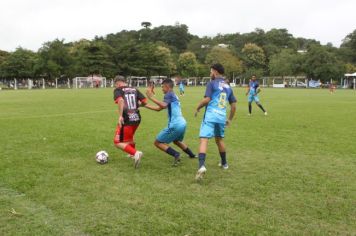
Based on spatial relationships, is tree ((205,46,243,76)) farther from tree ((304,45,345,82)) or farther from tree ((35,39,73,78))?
tree ((35,39,73,78))

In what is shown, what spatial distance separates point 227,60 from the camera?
93.8 m

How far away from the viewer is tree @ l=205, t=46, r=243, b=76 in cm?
9356

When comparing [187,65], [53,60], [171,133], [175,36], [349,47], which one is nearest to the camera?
[171,133]

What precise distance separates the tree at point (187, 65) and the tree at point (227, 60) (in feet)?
14.0

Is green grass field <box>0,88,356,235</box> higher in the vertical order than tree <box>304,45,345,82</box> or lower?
lower

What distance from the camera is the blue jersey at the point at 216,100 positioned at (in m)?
7.16

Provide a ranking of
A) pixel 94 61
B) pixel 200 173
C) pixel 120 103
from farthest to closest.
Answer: pixel 94 61, pixel 120 103, pixel 200 173

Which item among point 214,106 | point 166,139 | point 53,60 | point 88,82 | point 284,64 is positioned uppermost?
point 53,60

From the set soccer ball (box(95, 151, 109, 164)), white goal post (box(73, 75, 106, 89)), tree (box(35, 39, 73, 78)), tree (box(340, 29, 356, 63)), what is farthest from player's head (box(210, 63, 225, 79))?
tree (box(340, 29, 356, 63))

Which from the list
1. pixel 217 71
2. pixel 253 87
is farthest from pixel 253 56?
pixel 217 71

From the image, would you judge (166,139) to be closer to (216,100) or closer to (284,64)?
(216,100)

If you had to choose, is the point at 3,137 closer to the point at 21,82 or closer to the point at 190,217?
the point at 190,217

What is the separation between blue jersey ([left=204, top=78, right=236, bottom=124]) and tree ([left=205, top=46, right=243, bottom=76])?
8668 cm

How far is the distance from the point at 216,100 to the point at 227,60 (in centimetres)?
8820
